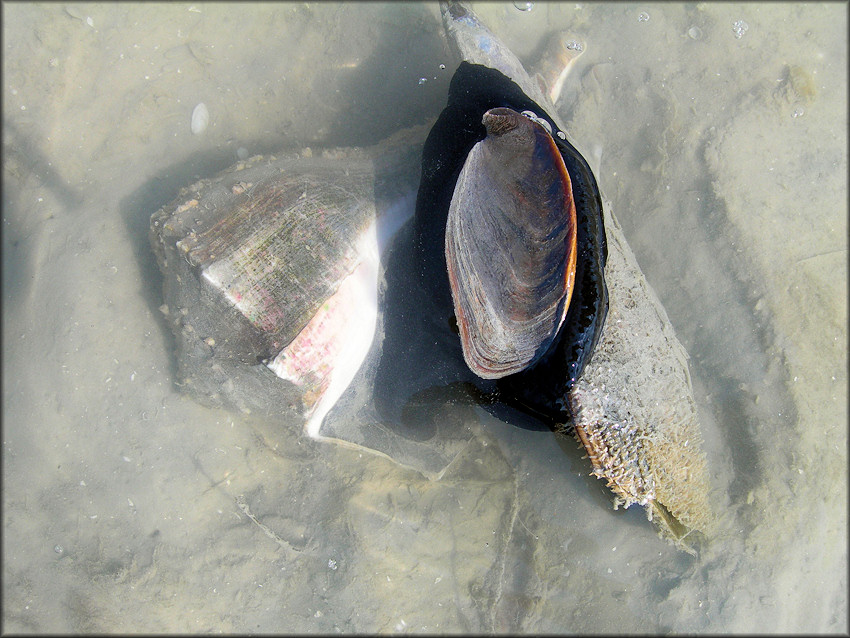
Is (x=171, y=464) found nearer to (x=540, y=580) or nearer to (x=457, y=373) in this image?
(x=457, y=373)

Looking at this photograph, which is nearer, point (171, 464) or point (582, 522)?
point (582, 522)

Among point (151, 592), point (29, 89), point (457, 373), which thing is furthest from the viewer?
point (29, 89)

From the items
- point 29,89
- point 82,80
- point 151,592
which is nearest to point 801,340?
point 151,592

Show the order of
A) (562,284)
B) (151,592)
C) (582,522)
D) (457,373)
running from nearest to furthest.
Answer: (562,284)
(457,373)
(582,522)
(151,592)

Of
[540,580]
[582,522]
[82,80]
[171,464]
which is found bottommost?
[540,580]

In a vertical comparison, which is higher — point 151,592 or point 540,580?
point 151,592

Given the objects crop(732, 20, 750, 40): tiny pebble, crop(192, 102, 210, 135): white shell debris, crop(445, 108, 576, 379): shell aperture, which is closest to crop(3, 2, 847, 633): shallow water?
crop(192, 102, 210, 135): white shell debris

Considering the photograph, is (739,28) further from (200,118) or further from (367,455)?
(367,455)
